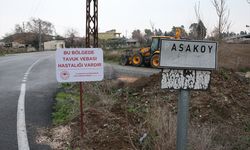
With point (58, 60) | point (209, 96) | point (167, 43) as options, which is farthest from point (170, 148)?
point (209, 96)

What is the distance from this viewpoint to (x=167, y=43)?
11.6ft

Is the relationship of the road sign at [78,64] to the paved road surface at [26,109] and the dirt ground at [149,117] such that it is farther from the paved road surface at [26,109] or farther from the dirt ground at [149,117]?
the paved road surface at [26,109]

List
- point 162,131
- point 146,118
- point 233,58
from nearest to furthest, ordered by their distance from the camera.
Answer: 1. point 162,131
2. point 146,118
3. point 233,58

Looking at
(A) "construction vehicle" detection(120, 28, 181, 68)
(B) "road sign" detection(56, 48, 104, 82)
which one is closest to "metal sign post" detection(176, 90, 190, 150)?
(B) "road sign" detection(56, 48, 104, 82)

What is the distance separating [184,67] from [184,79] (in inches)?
6.3

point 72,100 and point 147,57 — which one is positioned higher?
point 147,57

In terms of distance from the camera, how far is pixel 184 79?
3.68 metres

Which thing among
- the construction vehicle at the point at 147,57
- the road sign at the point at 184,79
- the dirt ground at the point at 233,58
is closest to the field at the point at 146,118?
the road sign at the point at 184,79

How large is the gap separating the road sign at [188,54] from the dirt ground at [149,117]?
167 centimetres

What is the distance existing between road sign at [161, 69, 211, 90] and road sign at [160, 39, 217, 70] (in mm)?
103

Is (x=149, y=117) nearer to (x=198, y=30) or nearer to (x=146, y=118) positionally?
(x=146, y=118)

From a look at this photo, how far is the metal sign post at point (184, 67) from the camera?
11.7ft

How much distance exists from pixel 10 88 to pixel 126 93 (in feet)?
13.5

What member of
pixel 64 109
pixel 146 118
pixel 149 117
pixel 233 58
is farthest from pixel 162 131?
pixel 233 58
